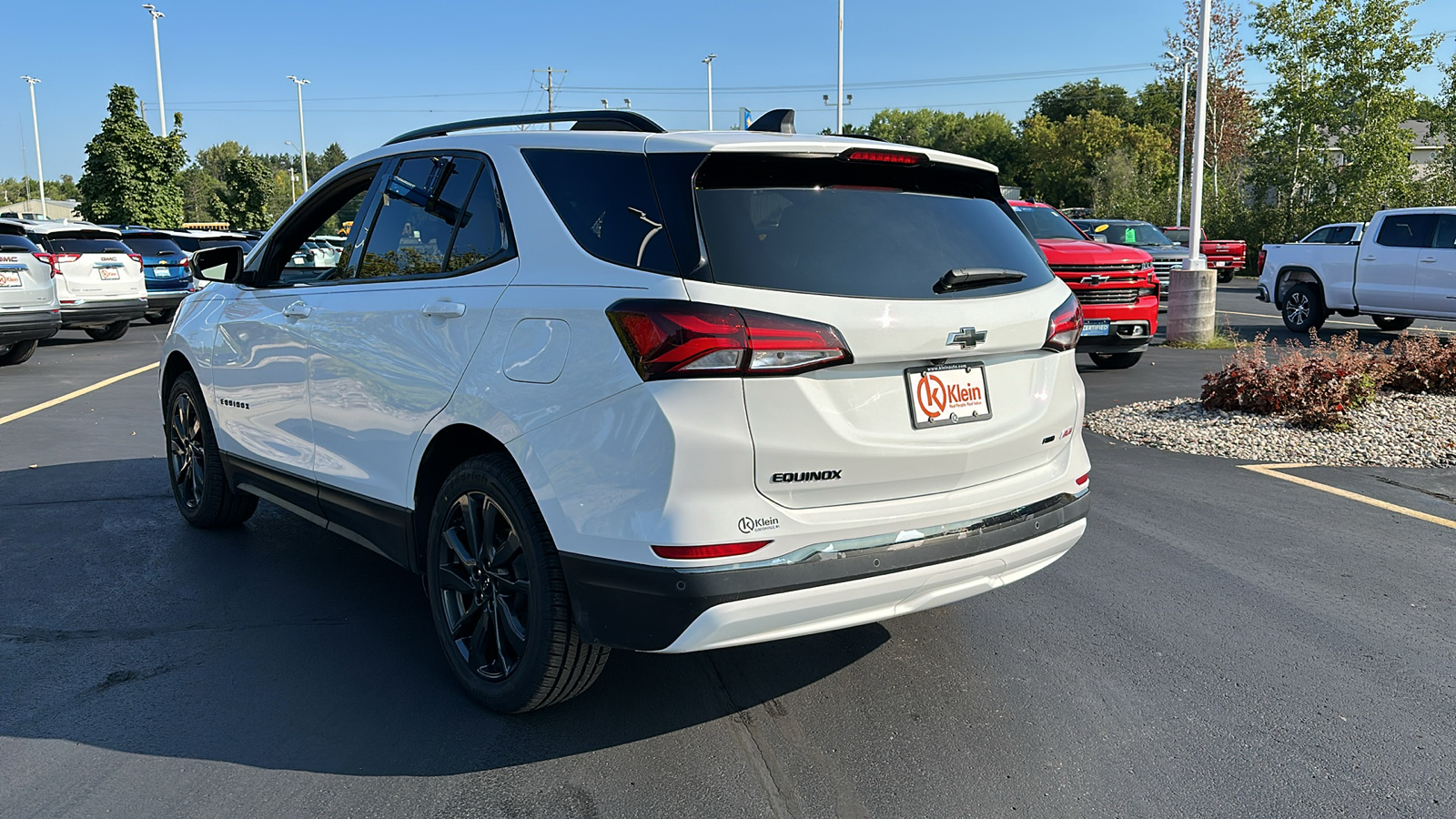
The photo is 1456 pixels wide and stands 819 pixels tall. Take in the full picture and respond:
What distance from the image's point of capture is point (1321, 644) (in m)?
4.18

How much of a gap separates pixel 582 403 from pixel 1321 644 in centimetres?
299

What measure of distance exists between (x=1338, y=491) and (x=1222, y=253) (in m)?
30.3

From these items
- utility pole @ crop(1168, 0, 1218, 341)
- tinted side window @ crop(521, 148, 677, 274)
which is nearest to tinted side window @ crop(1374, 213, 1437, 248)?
utility pole @ crop(1168, 0, 1218, 341)

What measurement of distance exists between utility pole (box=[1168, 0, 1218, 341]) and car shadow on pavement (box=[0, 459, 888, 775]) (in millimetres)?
12703

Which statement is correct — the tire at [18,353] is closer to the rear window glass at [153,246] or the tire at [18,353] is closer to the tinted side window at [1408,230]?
the rear window glass at [153,246]

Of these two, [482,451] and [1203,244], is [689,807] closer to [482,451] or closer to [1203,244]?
[482,451]

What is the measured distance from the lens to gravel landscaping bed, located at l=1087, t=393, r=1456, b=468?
7.63 meters

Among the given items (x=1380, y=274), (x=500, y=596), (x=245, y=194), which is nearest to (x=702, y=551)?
(x=500, y=596)

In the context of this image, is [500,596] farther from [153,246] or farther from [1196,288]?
[153,246]

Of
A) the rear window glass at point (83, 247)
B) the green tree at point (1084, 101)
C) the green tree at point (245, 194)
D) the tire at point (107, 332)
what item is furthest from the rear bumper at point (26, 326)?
the green tree at point (1084, 101)

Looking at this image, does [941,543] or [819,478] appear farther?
[941,543]

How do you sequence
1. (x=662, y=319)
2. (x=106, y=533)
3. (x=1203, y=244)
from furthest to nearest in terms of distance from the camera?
(x=1203, y=244)
(x=106, y=533)
(x=662, y=319)

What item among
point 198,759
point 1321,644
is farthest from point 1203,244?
point 198,759

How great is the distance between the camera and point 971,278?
3.41 meters
